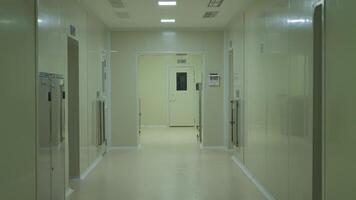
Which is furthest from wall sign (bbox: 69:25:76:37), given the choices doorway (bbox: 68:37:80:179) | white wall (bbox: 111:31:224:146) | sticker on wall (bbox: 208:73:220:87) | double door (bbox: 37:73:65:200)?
sticker on wall (bbox: 208:73:220:87)

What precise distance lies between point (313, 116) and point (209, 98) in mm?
6893

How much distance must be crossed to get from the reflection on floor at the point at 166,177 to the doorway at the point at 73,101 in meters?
0.55

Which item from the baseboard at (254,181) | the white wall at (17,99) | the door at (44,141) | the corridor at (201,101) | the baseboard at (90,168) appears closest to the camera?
the white wall at (17,99)

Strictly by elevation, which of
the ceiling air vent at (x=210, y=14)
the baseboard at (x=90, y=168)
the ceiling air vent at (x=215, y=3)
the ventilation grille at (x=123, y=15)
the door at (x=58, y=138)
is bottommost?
the baseboard at (x=90, y=168)

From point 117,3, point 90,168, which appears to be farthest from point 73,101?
point 117,3

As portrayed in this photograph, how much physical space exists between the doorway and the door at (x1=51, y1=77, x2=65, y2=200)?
129 centimetres

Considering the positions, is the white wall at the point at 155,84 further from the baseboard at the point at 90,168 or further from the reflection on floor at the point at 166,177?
the baseboard at the point at 90,168

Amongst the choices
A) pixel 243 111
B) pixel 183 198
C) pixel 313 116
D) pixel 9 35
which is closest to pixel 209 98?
pixel 243 111

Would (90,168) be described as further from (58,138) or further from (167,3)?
(167,3)

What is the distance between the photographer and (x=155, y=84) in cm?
1644

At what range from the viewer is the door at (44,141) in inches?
184

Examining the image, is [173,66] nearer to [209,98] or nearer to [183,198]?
[209,98]

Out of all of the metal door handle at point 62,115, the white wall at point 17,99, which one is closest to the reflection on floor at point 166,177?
the metal door handle at point 62,115

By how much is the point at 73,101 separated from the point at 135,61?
408 cm
